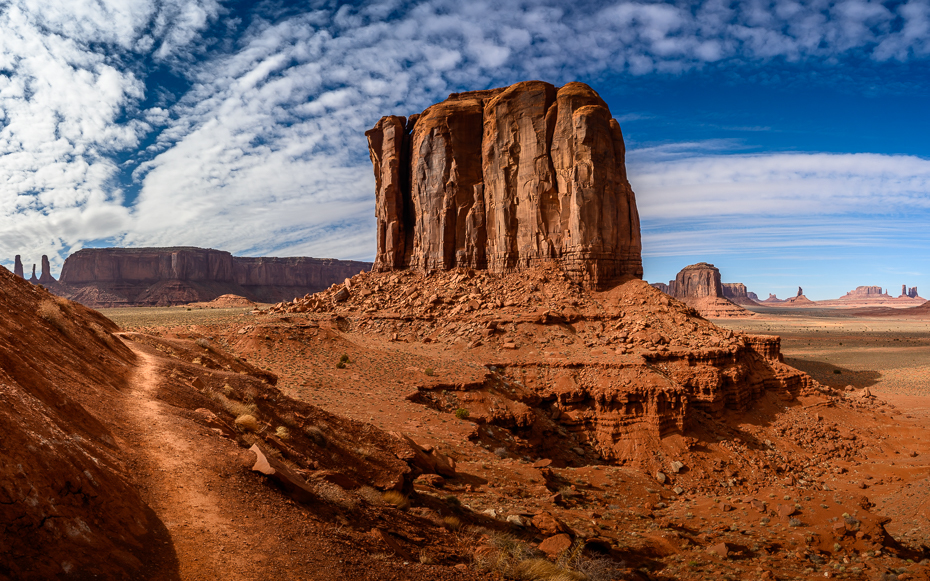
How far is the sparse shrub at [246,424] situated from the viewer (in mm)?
8992

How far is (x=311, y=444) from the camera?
33.1ft

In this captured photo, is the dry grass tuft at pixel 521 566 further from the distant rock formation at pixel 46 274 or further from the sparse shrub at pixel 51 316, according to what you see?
the distant rock formation at pixel 46 274

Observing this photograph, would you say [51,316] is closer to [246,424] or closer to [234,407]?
[234,407]

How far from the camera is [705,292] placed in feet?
467

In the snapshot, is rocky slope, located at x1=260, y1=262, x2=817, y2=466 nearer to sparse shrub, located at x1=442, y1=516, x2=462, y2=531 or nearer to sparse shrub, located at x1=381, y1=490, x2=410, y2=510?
sparse shrub, located at x1=442, y1=516, x2=462, y2=531

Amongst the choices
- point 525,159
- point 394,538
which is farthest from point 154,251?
point 394,538

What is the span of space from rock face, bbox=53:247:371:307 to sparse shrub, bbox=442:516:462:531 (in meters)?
113

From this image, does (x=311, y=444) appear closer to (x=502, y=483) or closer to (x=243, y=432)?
(x=243, y=432)

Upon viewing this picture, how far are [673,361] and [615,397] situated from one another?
4951mm

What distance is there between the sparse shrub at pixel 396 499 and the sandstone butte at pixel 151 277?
112 m

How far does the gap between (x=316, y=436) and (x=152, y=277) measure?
125673 mm

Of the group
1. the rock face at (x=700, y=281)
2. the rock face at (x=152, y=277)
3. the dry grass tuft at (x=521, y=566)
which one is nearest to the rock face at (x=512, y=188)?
the dry grass tuft at (x=521, y=566)

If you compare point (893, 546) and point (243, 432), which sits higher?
point (243, 432)

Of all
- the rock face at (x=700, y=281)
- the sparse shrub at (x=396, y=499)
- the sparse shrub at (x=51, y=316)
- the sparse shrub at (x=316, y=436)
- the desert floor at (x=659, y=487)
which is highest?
the rock face at (x=700, y=281)
